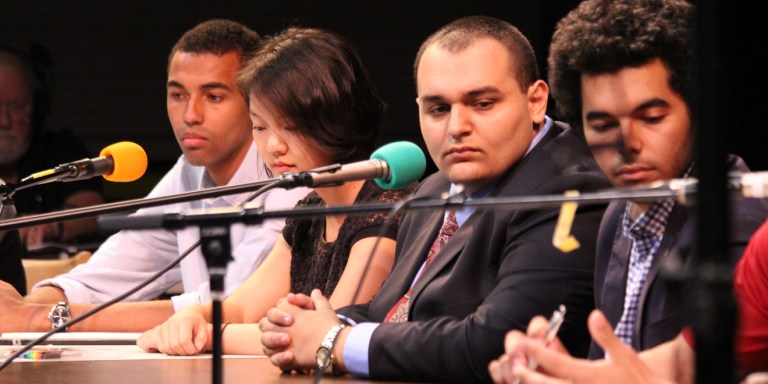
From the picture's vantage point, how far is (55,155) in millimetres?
5797

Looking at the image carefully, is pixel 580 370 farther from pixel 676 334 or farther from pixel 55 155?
pixel 55 155

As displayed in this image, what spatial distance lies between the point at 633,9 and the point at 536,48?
9.29 feet

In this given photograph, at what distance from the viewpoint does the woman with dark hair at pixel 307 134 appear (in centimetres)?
321

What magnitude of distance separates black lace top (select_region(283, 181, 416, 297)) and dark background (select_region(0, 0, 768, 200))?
2.39 m

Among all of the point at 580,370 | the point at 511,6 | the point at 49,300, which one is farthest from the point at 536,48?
the point at 580,370

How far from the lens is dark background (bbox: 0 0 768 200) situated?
5.67 m

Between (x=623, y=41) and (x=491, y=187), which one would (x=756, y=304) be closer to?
(x=623, y=41)

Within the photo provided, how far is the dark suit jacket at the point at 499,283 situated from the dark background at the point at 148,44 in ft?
10.3

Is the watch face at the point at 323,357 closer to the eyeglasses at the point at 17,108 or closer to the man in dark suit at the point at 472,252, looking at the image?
the man in dark suit at the point at 472,252

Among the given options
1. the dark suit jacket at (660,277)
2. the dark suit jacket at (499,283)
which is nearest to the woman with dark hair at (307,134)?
the dark suit jacket at (499,283)

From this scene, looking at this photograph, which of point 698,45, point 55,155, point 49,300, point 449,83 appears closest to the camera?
point 698,45

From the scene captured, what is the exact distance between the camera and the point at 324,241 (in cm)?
320

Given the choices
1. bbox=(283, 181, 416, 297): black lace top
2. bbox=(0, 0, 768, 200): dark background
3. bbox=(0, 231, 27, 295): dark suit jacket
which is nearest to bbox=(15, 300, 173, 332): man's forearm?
bbox=(283, 181, 416, 297): black lace top

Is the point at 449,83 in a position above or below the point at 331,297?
above
